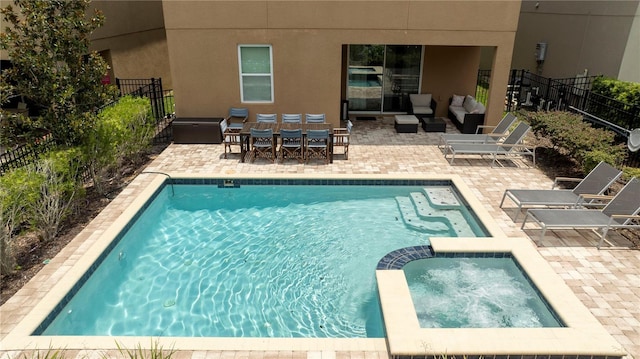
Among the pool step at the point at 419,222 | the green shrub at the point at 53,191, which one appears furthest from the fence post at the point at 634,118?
the green shrub at the point at 53,191

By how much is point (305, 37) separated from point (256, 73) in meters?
1.96

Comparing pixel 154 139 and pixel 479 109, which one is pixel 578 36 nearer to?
pixel 479 109

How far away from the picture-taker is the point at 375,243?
8.89 meters

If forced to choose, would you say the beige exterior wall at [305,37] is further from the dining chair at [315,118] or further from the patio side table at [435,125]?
the patio side table at [435,125]

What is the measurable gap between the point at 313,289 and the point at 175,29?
9.92 metres

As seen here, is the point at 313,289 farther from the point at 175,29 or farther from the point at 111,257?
the point at 175,29

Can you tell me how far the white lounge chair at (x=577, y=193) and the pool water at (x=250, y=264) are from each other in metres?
1.13

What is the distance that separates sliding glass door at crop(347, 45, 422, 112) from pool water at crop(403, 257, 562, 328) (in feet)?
34.1

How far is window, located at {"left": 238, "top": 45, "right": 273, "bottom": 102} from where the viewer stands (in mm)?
13781

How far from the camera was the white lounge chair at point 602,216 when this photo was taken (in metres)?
7.93

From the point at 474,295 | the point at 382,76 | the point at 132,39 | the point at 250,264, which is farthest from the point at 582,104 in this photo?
the point at 132,39

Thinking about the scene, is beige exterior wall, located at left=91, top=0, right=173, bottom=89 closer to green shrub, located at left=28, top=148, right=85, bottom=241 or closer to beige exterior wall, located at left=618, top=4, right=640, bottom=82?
green shrub, located at left=28, top=148, right=85, bottom=241

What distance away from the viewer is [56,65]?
887 centimetres

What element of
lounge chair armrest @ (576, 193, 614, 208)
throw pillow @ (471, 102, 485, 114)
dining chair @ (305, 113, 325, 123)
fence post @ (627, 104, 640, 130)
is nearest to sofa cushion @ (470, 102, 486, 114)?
throw pillow @ (471, 102, 485, 114)
